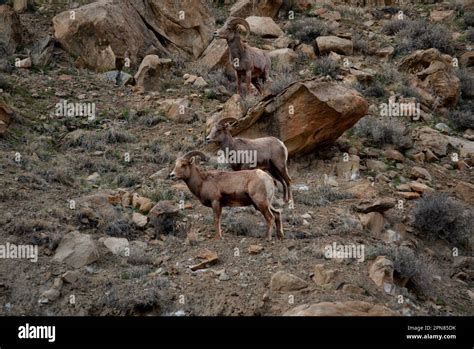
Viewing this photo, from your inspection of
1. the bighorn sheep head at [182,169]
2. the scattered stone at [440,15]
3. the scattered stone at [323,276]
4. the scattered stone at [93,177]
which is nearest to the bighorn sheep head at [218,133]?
the bighorn sheep head at [182,169]

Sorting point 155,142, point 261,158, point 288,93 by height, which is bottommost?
point 155,142

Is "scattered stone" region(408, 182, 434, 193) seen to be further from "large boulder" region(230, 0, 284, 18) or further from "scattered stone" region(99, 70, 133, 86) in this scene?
"large boulder" region(230, 0, 284, 18)

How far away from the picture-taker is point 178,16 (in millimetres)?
22750

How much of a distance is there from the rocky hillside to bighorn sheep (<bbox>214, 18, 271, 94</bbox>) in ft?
2.26

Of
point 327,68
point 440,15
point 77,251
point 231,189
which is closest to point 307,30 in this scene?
point 327,68

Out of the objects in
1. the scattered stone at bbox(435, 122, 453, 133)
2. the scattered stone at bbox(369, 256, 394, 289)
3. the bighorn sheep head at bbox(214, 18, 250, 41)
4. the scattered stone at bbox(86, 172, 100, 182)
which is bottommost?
the scattered stone at bbox(86, 172, 100, 182)

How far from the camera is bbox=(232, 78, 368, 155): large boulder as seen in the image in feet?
47.7

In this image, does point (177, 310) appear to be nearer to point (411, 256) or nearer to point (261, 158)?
point (411, 256)

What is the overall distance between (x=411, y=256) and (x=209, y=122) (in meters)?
8.06

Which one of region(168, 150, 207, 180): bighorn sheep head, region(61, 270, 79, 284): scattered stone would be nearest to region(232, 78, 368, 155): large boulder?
region(168, 150, 207, 180): bighorn sheep head

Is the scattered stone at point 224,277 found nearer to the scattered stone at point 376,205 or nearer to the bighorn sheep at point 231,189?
the bighorn sheep at point 231,189

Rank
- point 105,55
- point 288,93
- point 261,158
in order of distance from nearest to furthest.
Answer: point 261,158 → point 288,93 → point 105,55

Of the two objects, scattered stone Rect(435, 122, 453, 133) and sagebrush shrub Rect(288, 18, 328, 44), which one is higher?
sagebrush shrub Rect(288, 18, 328, 44)

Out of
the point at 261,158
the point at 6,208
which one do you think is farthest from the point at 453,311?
the point at 6,208
